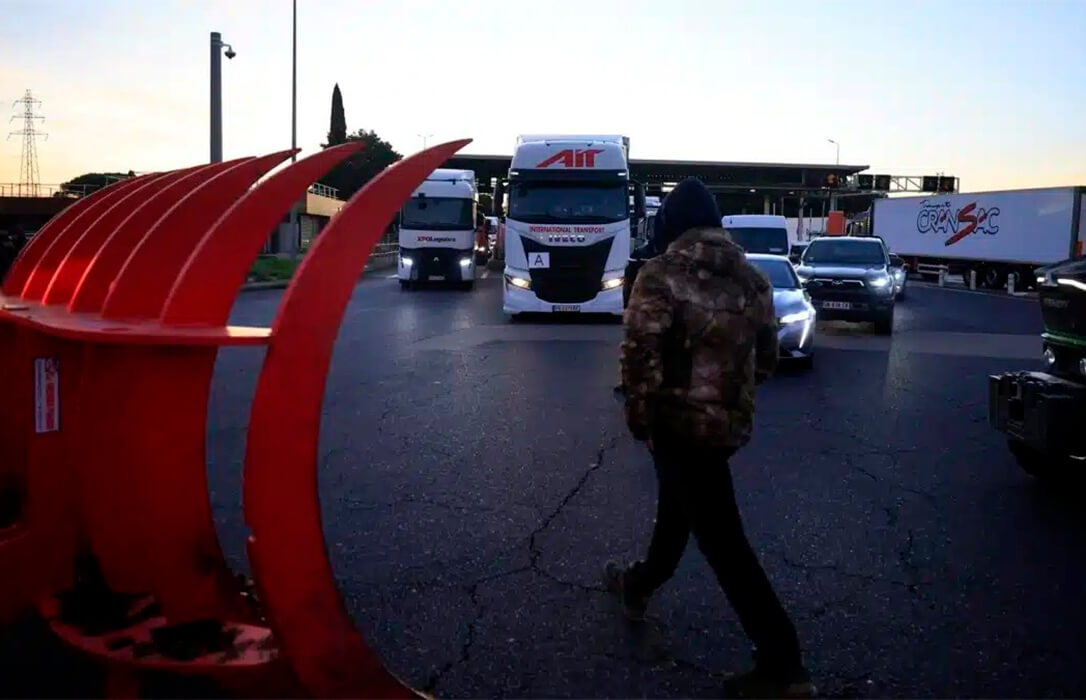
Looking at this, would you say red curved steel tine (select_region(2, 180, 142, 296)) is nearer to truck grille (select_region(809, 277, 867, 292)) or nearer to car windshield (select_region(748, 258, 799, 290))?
car windshield (select_region(748, 258, 799, 290))

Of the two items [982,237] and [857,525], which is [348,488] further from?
[982,237]

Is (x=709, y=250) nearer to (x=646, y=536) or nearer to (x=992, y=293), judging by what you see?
(x=646, y=536)

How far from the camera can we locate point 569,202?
18.8 m

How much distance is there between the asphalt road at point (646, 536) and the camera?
4.00 metres

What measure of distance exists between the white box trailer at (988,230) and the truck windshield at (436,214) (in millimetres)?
17000

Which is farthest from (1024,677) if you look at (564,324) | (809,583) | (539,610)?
(564,324)

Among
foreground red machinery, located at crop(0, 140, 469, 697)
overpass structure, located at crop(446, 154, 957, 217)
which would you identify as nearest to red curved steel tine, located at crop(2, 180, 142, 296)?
foreground red machinery, located at crop(0, 140, 469, 697)

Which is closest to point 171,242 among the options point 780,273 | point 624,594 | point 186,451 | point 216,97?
point 186,451

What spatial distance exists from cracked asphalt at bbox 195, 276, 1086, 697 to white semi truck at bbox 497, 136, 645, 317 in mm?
7080

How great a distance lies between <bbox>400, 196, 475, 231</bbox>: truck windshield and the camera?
29.9 metres

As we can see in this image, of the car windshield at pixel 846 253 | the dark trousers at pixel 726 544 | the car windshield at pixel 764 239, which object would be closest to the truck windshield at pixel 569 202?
the car windshield at pixel 846 253

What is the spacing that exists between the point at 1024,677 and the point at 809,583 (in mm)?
1179

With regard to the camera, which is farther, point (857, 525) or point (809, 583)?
point (857, 525)

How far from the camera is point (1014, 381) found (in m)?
6.09
